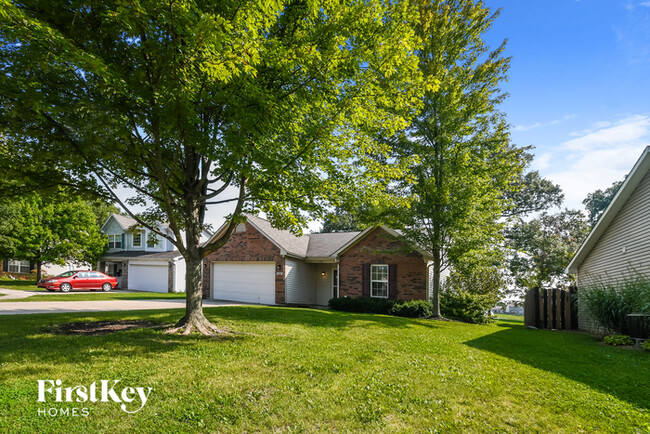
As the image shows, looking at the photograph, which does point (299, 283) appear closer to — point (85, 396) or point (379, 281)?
point (379, 281)

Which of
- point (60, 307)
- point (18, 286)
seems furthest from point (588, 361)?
point (18, 286)

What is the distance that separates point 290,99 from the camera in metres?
7.43

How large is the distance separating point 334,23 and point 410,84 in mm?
3076

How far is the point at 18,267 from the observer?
117 ft

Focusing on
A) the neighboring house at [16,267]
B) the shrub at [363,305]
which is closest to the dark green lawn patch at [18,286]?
the neighboring house at [16,267]

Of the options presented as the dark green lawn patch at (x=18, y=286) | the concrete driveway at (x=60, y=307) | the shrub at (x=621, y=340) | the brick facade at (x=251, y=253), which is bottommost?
the dark green lawn patch at (x=18, y=286)

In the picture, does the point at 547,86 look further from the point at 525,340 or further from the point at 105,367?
the point at 105,367

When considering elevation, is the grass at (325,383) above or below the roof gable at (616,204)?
below

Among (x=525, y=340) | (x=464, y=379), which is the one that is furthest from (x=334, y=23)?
(x=525, y=340)

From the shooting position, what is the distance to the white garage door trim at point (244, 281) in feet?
69.5

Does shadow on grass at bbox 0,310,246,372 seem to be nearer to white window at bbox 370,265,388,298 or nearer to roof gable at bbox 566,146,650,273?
roof gable at bbox 566,146,650,273

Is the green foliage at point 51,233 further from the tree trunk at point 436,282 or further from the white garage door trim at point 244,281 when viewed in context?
the tree trunk at point 436,282

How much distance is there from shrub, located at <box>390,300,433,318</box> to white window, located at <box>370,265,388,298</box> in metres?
2.53

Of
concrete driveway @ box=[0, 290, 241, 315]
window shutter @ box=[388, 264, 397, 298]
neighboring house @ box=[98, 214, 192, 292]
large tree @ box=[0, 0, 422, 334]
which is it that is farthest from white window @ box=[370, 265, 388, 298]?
neighboring house @ box=[98, 214, 192, 292]
